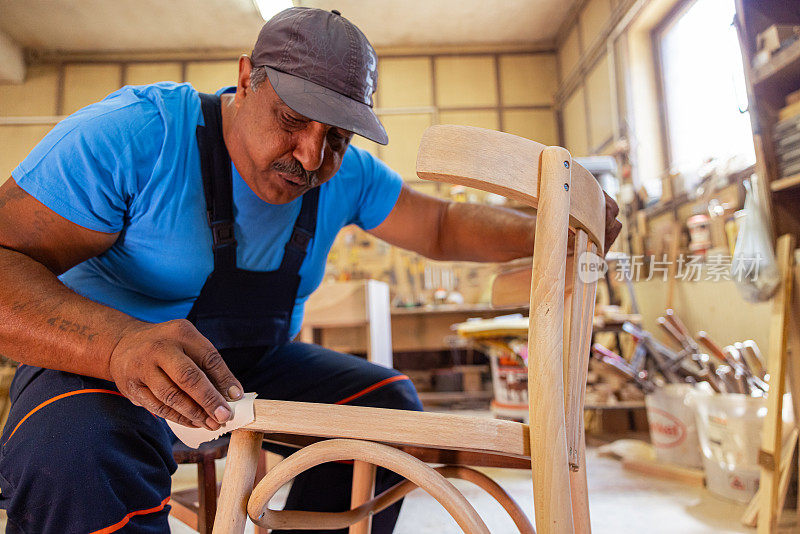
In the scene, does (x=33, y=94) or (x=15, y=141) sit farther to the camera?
(x=33, y=94)

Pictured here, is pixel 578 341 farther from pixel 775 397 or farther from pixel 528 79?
pixel 528 79

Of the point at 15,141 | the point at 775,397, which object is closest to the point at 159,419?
the point at 775,397

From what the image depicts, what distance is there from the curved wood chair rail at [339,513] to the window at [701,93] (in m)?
2.56

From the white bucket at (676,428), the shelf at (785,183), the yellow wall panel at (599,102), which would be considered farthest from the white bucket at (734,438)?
the yellow wall panel at (599,102)

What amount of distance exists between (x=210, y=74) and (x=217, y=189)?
19.5 feet

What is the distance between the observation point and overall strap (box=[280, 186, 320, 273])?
1.14 metres

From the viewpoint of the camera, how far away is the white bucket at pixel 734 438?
77.4 inches

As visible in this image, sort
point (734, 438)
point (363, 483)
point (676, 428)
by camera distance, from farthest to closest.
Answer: point (676, 428)
point (734, 438)
point (363, 483)

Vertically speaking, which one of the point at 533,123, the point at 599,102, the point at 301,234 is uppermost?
the point at 533,123

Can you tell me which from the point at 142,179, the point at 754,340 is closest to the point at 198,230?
the point at 142,179

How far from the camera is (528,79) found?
632 centimetres

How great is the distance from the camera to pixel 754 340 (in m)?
2.76

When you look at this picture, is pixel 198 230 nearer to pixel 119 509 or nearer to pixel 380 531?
pixel 119 509

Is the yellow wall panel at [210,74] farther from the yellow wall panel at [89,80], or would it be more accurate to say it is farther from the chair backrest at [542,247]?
the chair backrest at [542,247]
